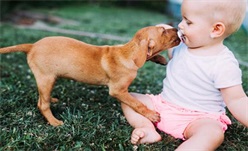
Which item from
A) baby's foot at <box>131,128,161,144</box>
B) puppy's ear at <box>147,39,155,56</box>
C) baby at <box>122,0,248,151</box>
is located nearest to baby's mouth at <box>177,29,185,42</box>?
baby at <box>122,0,248,151</box>

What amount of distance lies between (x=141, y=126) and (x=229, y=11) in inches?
48.8

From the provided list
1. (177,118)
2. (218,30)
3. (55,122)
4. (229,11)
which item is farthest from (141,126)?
(229,11)

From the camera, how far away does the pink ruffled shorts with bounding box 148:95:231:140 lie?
3.37 meters

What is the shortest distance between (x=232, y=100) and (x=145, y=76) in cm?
268

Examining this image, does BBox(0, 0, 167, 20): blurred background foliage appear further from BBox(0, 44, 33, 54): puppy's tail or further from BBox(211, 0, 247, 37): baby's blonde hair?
BBox(211, 0, 247, 37): baby's blonde hair

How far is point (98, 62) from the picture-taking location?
3.59 meters

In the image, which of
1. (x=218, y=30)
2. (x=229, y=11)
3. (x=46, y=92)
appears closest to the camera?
(x=229, y=11)

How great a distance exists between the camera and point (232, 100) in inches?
126

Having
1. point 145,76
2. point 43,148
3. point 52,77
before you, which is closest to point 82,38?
point 145,76

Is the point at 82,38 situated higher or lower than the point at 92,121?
lower

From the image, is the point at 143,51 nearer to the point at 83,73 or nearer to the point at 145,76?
the point at 83,73

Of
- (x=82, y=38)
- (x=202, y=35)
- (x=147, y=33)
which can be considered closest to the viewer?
(x=202, y=35)

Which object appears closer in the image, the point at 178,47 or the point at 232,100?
the point at 232,100

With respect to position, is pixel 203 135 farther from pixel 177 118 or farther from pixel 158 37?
pixel 158 37
